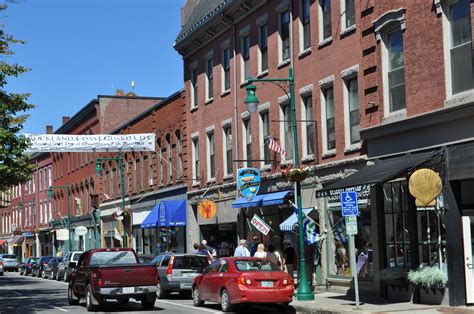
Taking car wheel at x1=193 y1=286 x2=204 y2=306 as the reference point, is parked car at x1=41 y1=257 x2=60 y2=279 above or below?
below

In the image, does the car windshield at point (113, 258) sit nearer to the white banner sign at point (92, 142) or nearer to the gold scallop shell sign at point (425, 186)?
the gold scallop shell sign at point (425, 186)

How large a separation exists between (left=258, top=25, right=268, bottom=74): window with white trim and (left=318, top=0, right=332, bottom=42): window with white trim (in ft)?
15.2

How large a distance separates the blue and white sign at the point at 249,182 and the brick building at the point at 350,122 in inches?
21.3

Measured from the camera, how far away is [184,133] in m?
38.6

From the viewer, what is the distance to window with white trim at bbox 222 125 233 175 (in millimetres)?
33469

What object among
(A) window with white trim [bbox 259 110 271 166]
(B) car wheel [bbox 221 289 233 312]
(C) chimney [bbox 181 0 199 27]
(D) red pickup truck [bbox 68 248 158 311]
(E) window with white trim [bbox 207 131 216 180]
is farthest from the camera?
(C) chimney [bbox 181 0 199 27]

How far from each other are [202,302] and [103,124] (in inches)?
1480

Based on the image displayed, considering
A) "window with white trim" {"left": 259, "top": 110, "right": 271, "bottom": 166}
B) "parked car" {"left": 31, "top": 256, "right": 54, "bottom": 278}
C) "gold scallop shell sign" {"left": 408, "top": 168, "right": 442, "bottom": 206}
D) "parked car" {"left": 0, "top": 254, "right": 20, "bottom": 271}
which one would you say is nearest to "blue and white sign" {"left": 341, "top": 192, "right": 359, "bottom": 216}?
"gold scallop shell sign" {"left": 408, "top": 168, "right": 442, "bottom": 206}

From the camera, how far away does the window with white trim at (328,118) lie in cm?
2518

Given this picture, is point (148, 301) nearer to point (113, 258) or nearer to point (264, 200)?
point (113, 258)

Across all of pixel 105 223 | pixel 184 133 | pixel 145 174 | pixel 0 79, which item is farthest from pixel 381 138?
pixel 105 223

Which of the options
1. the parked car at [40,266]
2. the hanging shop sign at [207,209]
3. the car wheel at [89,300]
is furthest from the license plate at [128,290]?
the parked car at [40,266]

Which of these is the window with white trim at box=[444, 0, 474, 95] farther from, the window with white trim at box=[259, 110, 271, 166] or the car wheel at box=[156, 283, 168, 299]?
the car wheel at box=[156, 283, 168, 299]

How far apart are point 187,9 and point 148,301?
73.9ft
